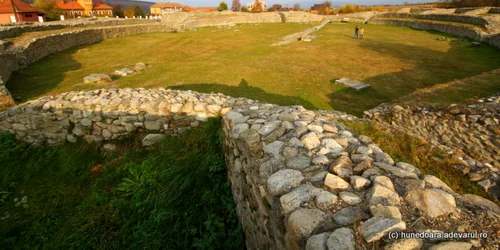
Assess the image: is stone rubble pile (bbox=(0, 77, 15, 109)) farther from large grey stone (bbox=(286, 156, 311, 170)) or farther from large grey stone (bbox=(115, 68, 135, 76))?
large grey stone (bbox=(286, 156, 311, 170))

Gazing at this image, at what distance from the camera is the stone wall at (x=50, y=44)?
1338 cm

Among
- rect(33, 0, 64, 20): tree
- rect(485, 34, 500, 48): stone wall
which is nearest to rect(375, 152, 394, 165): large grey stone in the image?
rect(485, 34, 500, 48): stone wall

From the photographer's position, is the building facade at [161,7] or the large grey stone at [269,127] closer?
the large grey stone at [269,127]

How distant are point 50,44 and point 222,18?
3021 centimetres

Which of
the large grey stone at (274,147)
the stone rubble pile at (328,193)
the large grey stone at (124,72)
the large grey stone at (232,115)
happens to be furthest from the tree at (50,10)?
the large grey stone at (274,147)

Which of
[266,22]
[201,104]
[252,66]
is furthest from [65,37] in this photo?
[266,22]

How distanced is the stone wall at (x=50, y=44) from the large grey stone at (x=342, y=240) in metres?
15.6

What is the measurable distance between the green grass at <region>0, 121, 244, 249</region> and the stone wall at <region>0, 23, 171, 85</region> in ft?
31.9

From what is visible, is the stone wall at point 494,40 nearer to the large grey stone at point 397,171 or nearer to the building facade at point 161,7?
the large grey stone at point 397,171

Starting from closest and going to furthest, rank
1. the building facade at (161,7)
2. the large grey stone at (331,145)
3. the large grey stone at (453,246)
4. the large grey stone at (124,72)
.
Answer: the large grey stone at (453,246)
the large grey stone at (331,145)
the large grey stone at (124,72)
the building facade at (161,7)

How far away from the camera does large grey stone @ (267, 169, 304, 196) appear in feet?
8.45

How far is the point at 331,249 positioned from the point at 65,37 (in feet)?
86.5

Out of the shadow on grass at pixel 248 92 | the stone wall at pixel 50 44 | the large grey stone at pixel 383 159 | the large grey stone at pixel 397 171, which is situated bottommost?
the shadow on grass at pixel 248 92

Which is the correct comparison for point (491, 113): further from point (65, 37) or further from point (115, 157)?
point (65, 37)
